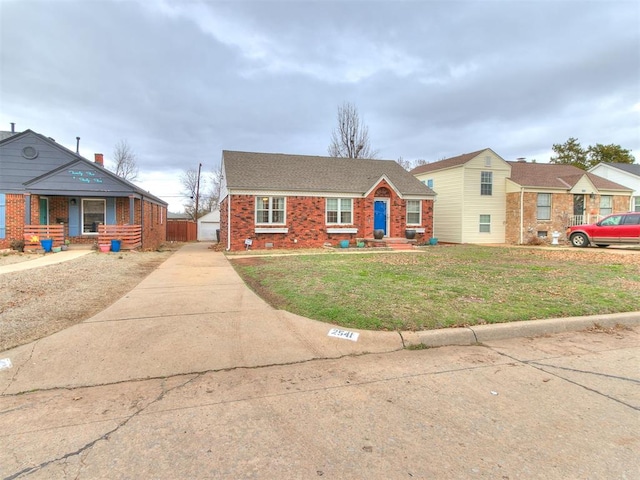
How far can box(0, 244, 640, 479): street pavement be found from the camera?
2496mm

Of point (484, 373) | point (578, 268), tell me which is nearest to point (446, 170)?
point (578, 268)

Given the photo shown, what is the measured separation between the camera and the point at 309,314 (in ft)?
18.8

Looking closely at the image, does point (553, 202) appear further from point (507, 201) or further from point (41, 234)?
point (41, 234)

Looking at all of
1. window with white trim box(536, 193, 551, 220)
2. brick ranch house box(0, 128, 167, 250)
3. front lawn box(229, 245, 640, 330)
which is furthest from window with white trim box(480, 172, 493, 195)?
brick ranch house box(0, 128, 167, 250)

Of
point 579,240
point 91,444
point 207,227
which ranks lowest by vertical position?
point 91,444

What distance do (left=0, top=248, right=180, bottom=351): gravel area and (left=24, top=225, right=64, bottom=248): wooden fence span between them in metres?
6.38

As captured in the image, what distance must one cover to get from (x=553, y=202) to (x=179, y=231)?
29636 mm

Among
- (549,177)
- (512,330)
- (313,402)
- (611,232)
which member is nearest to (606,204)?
(549,177)

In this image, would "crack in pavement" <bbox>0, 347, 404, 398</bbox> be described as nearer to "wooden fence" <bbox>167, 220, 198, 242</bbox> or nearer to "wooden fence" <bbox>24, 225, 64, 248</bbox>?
"wooden fence" <bbox>24, 225, 64, 248</bbox>

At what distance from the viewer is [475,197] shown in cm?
2317

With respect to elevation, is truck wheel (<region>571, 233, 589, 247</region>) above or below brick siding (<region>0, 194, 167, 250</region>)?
below

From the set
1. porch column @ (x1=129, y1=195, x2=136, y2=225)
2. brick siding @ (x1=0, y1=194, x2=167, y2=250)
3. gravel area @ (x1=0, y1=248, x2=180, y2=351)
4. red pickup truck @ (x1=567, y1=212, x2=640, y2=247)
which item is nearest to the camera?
gravel area @ (x1=0, y1=248, x2=180, y2=351)

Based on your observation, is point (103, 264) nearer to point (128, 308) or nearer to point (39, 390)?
point (128, 308)

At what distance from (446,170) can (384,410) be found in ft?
76.1
